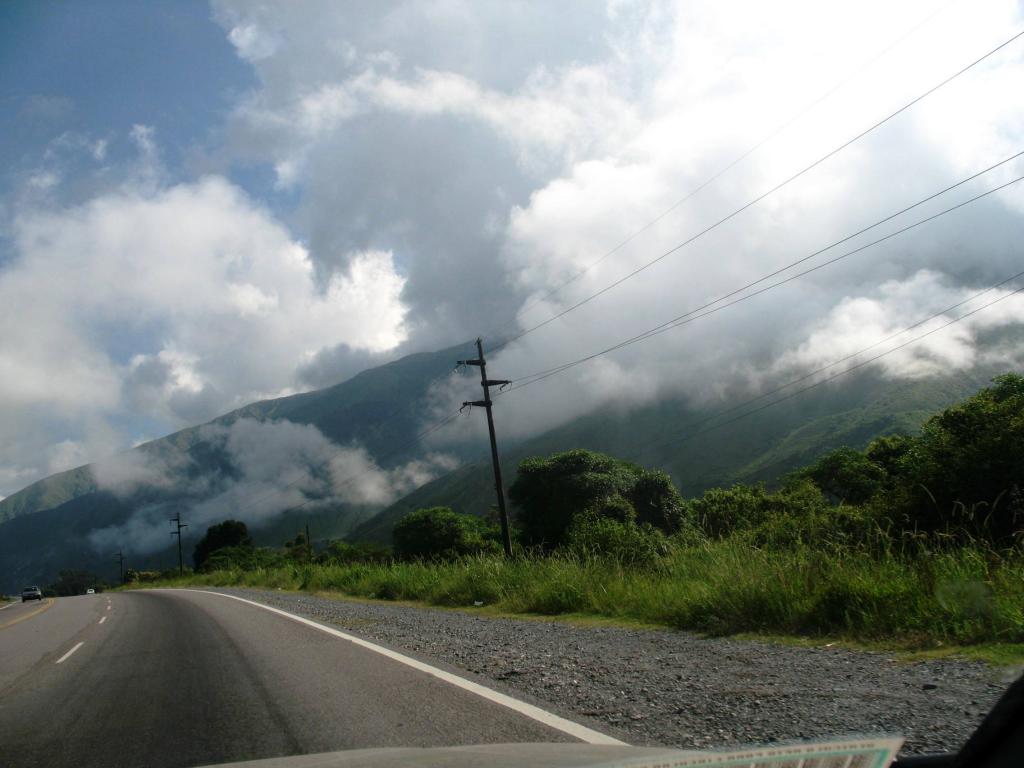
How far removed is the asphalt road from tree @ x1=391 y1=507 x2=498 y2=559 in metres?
37.1

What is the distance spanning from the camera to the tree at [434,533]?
4938 centimetres

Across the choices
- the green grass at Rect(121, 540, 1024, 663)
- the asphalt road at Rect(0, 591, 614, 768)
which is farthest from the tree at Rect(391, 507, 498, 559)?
the asphalt road at Rect(0, 591, 614, 768)

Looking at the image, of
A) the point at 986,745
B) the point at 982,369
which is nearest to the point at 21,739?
the point at 986,745

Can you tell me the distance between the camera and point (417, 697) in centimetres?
670

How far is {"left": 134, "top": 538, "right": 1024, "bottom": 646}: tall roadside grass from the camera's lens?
7125mm

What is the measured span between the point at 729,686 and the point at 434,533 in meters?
46.0

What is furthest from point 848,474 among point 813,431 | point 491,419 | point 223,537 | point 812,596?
point 813,431

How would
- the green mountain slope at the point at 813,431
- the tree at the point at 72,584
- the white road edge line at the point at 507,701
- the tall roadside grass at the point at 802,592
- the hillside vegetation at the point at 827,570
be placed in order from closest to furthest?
the white road edge line at the point at 507,701
the tall roadside grass at the point at 802,592
the hillside vegetation at the point at 827,570
the tree at the point at 72,584
the green mountain slope at the point at 813,431

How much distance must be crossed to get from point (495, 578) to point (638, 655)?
931 cm

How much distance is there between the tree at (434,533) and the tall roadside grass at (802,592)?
34.3 m

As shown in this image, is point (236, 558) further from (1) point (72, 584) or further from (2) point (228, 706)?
(1) point (72, 584)

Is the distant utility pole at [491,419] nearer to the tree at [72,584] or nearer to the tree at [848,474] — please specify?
the tree at [848,474]

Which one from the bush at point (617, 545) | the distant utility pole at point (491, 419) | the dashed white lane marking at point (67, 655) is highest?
the distant utility pole at point (491, 419)

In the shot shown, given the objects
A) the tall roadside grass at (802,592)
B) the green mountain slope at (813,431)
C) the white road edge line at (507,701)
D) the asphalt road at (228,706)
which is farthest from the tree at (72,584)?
the white road edge line at (507,701)
